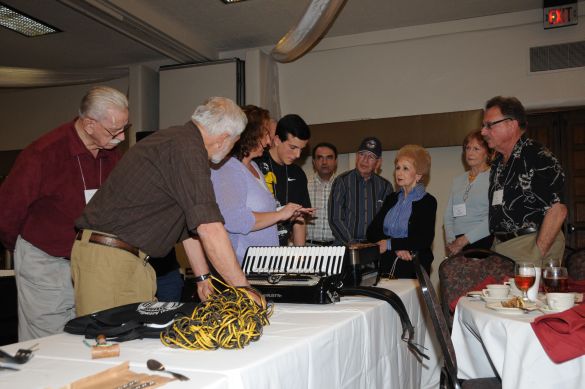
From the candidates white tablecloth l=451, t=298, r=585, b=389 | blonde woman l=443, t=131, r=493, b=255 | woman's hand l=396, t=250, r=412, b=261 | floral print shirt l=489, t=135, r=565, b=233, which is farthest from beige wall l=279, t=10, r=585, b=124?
white tablecloth l=451, t=298, r=585, b=389

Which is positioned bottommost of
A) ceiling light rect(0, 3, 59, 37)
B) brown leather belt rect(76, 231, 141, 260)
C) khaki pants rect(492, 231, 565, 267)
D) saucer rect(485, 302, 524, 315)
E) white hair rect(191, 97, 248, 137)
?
saucer rect(485, 302, 524, 315)

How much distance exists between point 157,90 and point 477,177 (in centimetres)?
426

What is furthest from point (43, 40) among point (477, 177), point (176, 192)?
point (176, 192)

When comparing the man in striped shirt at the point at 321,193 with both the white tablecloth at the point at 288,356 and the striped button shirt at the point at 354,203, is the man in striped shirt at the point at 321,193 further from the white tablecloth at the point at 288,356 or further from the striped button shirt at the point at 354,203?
the white tablecloth at the point at 288,356

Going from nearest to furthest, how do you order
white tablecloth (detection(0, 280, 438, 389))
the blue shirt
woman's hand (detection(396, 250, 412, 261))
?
white tablecloth (detection(0, 280, 438, 389))
woman's hand (detection(396, 250, 412, 261))
the blue shirt

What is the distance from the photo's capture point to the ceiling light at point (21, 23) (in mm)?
5125

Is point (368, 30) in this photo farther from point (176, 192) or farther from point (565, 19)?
point (176, 192)

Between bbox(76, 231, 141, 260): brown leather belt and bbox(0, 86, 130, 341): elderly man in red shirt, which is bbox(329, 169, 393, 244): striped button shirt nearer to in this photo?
bbox(0, 86, 130, 341): elderly man in red shirt

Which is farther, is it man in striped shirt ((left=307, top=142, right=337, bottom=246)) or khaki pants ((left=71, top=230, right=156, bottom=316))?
man in striped shirt ((left=307, top=142, right=337, bottom=246))

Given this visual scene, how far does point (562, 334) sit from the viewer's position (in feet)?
4.90

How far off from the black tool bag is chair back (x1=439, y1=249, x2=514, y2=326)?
65.7 inches

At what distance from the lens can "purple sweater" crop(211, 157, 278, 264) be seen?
7.25ft

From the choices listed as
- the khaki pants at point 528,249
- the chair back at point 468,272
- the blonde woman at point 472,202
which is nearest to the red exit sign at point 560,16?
the blonde woman at point 472,202

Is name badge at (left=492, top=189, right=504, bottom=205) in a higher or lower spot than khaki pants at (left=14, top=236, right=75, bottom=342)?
higher
